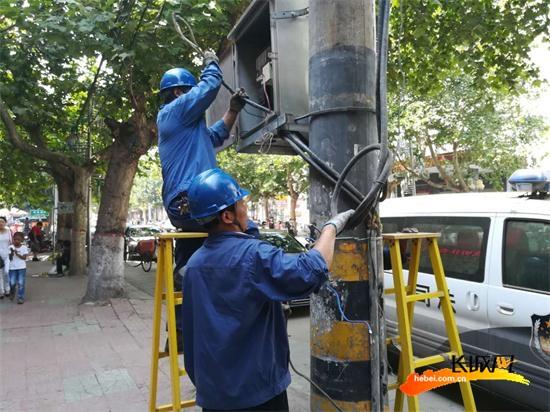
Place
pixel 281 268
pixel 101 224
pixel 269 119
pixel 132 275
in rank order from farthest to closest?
pixel 132 275 → pixel 101 224 → pixel 269 119 → pixel 281 268

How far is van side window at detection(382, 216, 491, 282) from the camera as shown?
4.32 metres

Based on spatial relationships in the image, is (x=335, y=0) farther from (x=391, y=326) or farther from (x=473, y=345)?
(x=391, y=326)

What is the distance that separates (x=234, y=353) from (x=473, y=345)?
309 centimetres

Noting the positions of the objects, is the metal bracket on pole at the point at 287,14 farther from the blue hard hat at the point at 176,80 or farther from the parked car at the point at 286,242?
the parked car at the point at 286,242

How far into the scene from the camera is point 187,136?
113 inches

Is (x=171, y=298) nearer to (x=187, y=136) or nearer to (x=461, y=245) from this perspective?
(x=187, y=136)

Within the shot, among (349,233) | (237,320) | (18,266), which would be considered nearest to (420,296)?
(349,233)

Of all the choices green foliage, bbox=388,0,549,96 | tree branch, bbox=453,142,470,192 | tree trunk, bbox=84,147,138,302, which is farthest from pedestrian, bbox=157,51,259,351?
tree branch, bbox=453,142,470,192

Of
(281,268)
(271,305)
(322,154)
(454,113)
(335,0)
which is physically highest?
(454,113)

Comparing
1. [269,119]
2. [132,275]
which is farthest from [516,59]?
[132,275]

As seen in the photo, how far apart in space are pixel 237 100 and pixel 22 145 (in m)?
8.80

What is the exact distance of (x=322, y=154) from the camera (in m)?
2.19

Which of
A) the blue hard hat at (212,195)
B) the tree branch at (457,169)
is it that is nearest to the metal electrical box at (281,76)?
the blue hard hat at (212,195)

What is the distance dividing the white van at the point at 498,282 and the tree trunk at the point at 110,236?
613cm
